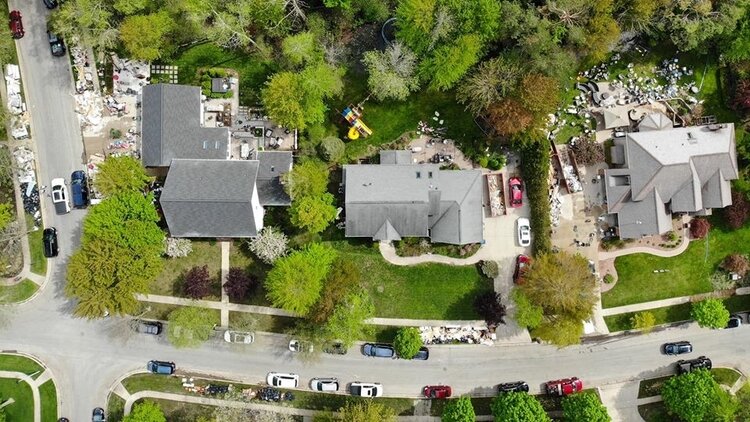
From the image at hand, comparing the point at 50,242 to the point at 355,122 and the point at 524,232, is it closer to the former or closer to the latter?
the point at 355,122

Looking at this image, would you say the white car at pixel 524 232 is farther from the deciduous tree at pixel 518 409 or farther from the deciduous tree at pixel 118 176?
the deciduous tree at pixel 118 176

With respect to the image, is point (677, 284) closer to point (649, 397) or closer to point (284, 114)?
point (649, 397)

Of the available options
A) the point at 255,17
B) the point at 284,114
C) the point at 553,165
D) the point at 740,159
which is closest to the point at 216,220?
the point at 284,114

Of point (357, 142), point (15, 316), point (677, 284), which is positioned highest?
point (357, 142)

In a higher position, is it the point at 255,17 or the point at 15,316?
the point at 255,17

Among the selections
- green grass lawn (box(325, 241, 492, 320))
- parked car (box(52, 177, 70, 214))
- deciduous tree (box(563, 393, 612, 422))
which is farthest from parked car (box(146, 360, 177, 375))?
deciduous tree (box(563, 393, 612, 422))

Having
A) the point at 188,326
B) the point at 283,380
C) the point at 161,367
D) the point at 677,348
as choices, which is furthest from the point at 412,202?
the point at 677,348
